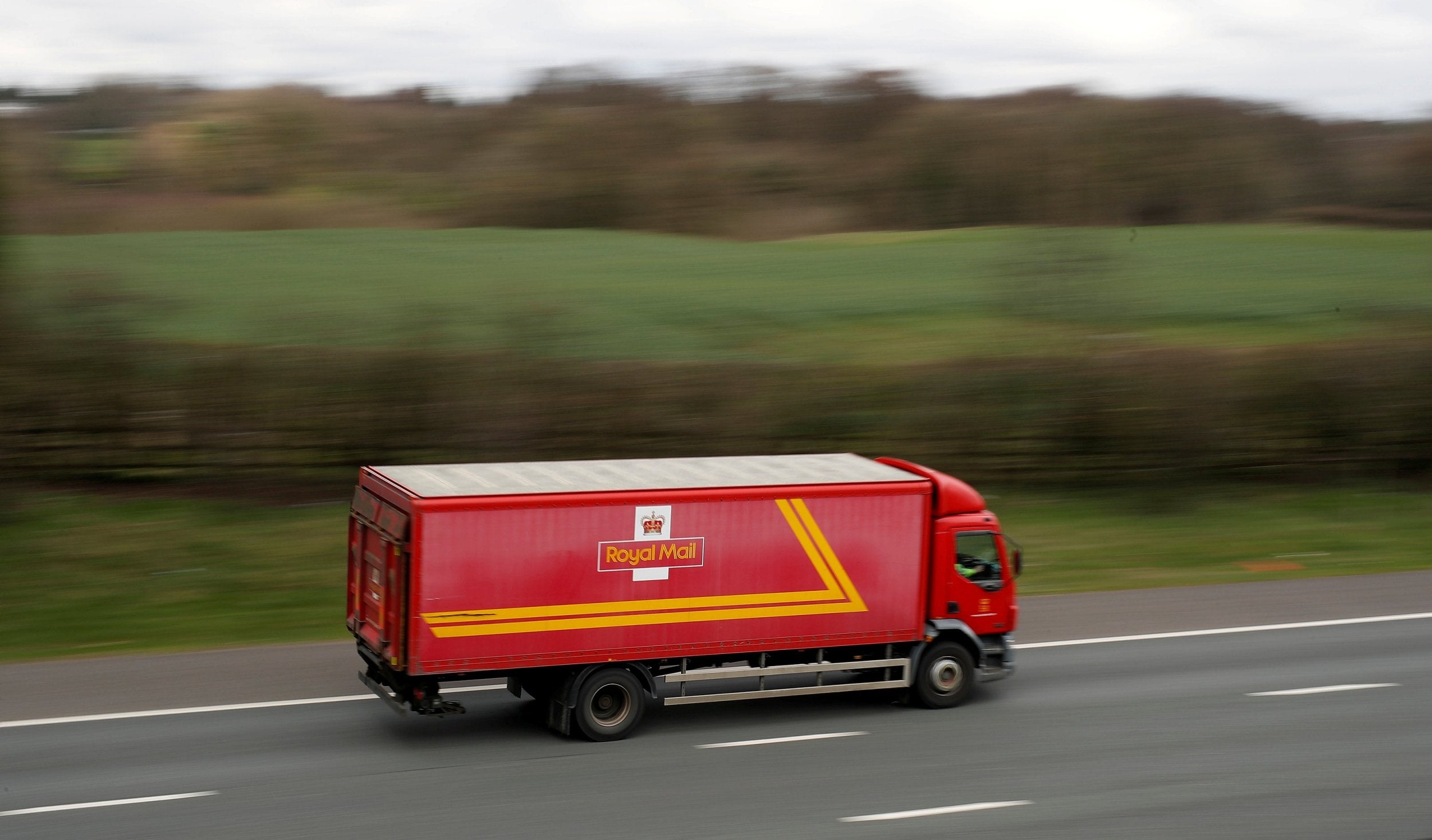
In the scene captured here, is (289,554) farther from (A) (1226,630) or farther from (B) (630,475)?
(A) (1226,630)

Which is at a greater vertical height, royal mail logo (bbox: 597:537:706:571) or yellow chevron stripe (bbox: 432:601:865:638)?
royal mail logo (bbox: 597:537:706:571)

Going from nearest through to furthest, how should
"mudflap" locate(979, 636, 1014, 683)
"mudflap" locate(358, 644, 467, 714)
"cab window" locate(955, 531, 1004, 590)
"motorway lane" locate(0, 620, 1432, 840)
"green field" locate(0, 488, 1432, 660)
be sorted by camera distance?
1. "motorway lane" locate(0, 620, 1432, 840)
2. "mudflap" locate(358, 644, 467, 714)
3. "cab window" locate(955, 531, 1004, 590)
4. "mudflap" locate(979, 636, 1014, 683)
5. "green field" locate(0, 488, 1432, 660)

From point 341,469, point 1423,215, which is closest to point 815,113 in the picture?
point 1423,215

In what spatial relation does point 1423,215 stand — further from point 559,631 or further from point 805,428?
point 559,631

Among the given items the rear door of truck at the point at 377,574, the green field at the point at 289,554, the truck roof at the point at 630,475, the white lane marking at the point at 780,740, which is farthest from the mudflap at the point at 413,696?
→ the green field at the point at 289,554

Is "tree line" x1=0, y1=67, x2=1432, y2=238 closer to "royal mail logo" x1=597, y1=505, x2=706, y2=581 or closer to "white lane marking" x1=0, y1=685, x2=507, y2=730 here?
"white lane marking" x1=0, y1=685, x2=507, y2=730

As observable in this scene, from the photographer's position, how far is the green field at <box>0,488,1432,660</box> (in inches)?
606

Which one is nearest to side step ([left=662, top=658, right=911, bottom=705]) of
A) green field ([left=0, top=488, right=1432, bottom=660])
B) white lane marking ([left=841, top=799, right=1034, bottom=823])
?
white lane marking ([left=841, top=799, right=1034, bottom=823])

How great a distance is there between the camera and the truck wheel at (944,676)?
40.0ft

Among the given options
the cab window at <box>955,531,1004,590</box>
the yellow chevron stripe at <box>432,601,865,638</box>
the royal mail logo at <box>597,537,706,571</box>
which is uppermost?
the royal mail logo at <box>597,537,706,571</box>

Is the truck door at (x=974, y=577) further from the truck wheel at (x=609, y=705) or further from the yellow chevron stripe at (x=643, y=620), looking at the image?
the truck wheel at (x=609, y=705)

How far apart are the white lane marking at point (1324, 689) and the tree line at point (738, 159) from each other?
26.5 m

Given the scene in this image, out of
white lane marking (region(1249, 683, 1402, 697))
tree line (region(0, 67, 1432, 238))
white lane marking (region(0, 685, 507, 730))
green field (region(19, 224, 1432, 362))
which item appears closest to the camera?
white lane marking (region(0, 685, 507, 730))

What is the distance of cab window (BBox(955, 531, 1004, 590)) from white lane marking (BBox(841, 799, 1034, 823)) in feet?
9.84
